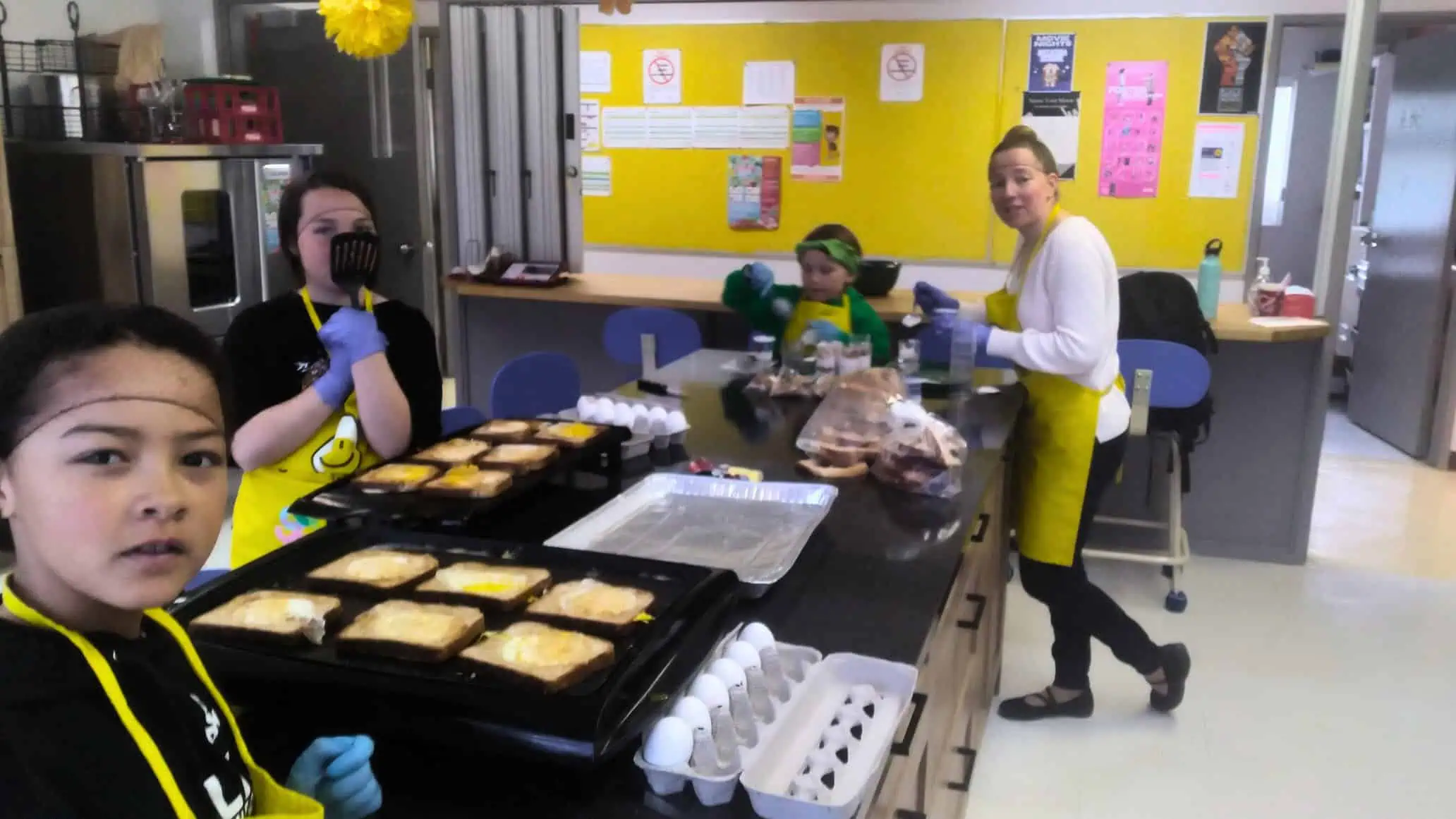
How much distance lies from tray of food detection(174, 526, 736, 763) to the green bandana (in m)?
1.81

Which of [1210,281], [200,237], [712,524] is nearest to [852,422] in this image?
[712,524]

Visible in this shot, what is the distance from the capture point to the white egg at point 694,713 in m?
0.94

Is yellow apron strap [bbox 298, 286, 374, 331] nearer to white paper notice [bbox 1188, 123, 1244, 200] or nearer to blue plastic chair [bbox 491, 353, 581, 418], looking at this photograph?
blue plastic chair [bbox 491, 353, 581, 418]

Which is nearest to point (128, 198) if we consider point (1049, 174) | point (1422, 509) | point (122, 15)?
point (122, 15)

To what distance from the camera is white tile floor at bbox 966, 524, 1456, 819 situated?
7.73 ft

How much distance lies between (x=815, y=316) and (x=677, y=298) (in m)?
0.95

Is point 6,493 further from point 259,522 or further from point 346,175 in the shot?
point 346,175

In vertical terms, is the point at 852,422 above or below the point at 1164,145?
below

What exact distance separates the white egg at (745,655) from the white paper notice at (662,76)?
4489 mm

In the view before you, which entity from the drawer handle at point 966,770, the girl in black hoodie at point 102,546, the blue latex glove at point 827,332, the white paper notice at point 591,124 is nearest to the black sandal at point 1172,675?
the drawer handle at point 966,770

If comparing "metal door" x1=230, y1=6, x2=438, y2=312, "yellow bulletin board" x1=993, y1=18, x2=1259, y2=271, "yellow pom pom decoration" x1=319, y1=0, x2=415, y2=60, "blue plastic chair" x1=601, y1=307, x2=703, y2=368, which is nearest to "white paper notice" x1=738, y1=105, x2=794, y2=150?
"yellow bulletin board" x1=993, y1=18, x2=1259, y2=271

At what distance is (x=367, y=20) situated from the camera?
189 cm

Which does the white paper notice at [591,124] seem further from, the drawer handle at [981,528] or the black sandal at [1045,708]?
the drawer handle at [981,528]

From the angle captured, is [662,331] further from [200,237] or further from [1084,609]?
[200,237]
